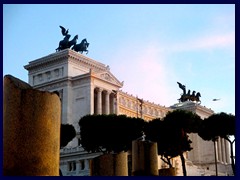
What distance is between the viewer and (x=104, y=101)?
75625 millimetres

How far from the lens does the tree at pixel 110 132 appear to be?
52406mm

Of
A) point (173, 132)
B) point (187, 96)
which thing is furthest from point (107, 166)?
point (187, 96)

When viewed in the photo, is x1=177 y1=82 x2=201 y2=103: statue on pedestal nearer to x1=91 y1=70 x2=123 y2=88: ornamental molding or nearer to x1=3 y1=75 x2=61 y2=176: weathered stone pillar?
x1=91 y1=70 x2=123 y2=88: ornamental molding

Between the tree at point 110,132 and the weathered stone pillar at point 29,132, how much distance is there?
41575 millimetres

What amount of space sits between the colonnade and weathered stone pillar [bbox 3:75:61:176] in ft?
201

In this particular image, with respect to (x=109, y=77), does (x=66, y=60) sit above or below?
above

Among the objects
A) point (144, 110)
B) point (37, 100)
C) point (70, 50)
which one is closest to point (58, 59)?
point (70, 50)

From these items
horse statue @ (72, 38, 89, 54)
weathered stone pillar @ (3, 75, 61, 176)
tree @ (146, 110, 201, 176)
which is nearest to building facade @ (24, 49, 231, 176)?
horse statue @ (72, 38, 89, 54)

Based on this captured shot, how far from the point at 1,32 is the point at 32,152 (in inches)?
95.4

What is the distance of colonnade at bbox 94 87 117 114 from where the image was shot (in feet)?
240

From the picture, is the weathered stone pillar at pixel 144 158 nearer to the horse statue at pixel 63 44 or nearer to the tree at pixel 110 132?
the tree at pixel 110 132

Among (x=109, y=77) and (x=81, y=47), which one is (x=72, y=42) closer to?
(x=81, y=47)

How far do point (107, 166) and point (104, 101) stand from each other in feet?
189
